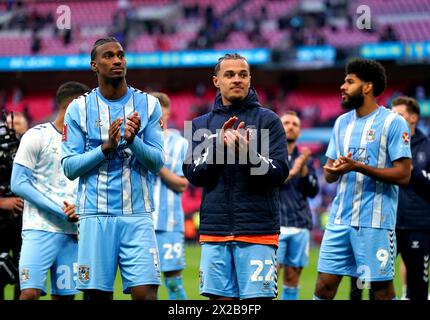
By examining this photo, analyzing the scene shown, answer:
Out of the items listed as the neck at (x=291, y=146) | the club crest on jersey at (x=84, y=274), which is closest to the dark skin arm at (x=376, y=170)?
the club crest on jersey at (x=84, y=274)

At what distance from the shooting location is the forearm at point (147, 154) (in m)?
4.99

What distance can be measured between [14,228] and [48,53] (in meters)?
24.2

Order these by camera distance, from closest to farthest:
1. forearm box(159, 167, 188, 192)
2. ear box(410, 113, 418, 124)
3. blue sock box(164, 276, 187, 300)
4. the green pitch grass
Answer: ear box(410, 113, 418, 124), forearm box(159, 167, 188, 192), blue sock box(164, 276, 187, 300), the green pitch grass

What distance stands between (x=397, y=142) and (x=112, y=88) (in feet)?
7.17

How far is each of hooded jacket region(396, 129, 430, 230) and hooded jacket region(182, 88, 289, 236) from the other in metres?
2.70

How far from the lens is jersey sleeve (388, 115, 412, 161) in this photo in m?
5.97

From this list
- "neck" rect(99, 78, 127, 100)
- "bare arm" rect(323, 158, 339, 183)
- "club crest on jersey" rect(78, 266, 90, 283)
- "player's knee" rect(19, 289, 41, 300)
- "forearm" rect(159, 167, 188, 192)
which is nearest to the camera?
"club crest on jersey" rect(78, 266, 90, 283)

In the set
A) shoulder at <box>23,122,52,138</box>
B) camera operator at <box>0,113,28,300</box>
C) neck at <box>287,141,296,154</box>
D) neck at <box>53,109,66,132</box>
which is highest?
neck at <box>287,141,296,154</box>

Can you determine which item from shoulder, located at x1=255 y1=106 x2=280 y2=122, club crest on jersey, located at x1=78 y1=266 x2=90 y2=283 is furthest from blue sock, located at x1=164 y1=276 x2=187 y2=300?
shoulder, located at x1=255 y1=106 x2=280 y2=122

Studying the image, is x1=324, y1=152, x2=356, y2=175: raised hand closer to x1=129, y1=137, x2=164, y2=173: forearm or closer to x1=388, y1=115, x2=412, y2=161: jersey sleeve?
x1=388, y1=115, x2=412, y2=161: jersey sleeve

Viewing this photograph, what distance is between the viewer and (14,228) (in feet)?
23.4

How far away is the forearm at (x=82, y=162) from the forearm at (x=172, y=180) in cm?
316

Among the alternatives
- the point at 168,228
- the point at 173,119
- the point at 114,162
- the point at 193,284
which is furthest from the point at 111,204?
the point at 173,119

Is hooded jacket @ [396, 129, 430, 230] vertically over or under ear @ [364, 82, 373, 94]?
under
